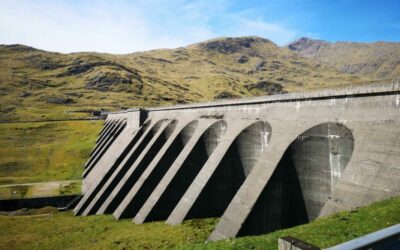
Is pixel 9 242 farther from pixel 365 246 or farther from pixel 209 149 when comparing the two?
pixel 365 246

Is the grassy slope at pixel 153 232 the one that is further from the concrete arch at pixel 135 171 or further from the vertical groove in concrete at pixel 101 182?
the concrete arch at pixel 135 171

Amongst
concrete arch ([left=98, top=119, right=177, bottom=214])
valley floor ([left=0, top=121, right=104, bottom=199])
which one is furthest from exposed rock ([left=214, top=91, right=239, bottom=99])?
concrete arch ([left=98, top=119, right=177, bottom=214])

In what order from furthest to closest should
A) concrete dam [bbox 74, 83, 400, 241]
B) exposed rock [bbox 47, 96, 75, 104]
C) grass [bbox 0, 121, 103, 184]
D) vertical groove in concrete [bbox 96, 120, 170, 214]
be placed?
exposed rock [bbox 47, 96, 75, 104] → grass [bbox 0, 121, 103, 184] → vertical groove in concrete [bbox 96, 120, 170, 214] → concrete dam [bbox 74, 83, 400, 241]

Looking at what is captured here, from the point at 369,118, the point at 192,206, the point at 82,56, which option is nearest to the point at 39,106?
the point at 82,56

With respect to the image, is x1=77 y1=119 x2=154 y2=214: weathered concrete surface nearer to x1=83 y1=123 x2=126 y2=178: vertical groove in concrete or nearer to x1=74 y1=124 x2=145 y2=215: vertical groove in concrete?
x1=74 y1=124 x2=145 y2=215: vertical groove in concrete

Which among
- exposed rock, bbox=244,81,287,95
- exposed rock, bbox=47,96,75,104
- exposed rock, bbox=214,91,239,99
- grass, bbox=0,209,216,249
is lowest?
grass, bbox=0,209,216,249

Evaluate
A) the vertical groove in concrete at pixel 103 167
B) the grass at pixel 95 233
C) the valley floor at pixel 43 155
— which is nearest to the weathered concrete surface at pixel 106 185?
the vertical groove in concrete at pixel 103 167
